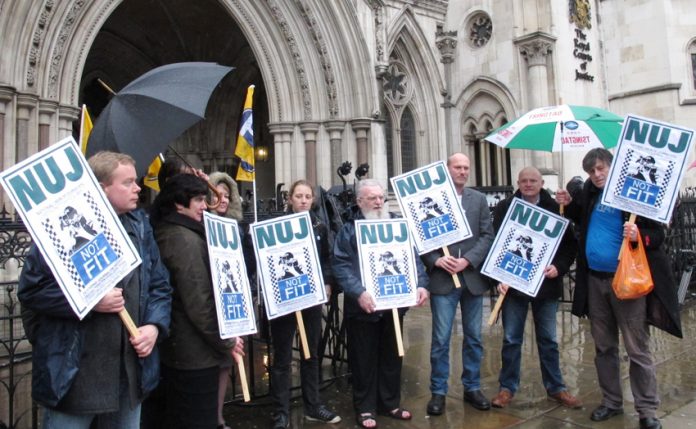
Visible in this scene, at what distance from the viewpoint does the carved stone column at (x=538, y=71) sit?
45.9ft

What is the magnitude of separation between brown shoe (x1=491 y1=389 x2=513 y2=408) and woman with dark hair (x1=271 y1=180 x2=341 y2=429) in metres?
1.26

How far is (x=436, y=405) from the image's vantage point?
4.17 meters

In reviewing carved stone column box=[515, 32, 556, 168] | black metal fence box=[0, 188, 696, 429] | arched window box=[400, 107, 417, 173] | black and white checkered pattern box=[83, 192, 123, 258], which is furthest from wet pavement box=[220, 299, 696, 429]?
arched window box=[400, 107, 417, 173]

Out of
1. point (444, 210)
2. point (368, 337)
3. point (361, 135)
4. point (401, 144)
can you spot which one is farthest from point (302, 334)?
point (401, 144)

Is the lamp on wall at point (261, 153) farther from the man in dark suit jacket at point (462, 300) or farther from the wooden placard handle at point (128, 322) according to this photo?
the wooden placard handle at point (128, 322)

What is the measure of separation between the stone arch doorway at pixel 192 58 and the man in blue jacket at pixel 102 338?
47.9ft

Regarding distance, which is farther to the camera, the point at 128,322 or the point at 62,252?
the point at 128,322

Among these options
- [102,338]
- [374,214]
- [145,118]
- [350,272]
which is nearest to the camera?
[102,338]

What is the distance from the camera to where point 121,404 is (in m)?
2.58

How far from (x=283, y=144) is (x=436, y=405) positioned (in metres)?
10.1

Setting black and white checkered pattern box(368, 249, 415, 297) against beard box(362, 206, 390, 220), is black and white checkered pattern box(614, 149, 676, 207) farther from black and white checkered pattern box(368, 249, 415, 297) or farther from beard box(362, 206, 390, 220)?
beard box(362, 206, 390, 220)

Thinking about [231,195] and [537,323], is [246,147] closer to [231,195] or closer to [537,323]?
[231,195]

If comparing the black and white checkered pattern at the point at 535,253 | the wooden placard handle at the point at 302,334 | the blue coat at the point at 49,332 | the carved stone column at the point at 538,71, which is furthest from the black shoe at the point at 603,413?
the carved stone column at the point at 538,71

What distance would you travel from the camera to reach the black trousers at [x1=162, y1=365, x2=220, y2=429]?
289cm
